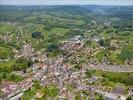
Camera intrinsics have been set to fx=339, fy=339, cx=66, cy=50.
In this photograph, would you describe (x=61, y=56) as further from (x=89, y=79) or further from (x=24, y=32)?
(x=24, y=32)

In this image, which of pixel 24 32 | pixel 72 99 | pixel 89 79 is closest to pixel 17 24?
pixel 24 32

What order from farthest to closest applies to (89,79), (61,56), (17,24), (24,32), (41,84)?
(17,24) < (24,32) < (61,56) < (89,79) < (41,84)

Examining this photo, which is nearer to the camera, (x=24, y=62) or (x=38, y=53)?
(x=24, y=62)

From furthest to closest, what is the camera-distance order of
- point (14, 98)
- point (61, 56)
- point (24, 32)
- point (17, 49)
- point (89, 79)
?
point (24, 32), point (17, 49), point (61, 56), point (89, 79), point (14, 98)

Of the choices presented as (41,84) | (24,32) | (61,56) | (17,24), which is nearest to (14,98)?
(41,84)

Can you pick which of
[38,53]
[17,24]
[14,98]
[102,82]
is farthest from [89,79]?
[17,24]

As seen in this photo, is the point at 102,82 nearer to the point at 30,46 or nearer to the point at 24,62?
the point at 24,62

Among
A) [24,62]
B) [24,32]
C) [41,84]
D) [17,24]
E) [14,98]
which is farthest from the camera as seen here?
[17,24]

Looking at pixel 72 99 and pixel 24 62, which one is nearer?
pixel 72 99

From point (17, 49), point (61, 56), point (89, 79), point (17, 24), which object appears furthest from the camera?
point (17, 24)
